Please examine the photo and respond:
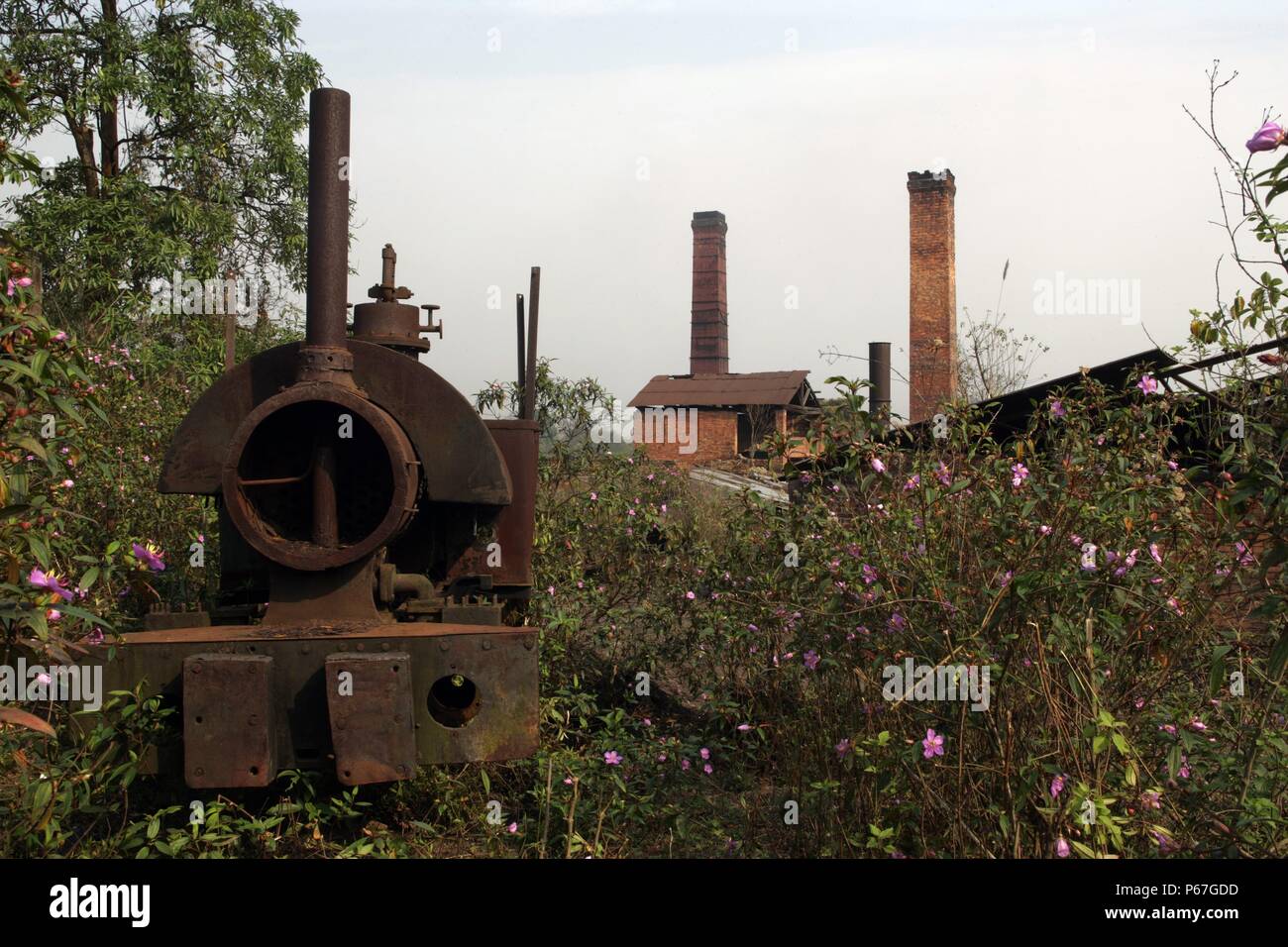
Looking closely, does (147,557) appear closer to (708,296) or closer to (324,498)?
(324,498)

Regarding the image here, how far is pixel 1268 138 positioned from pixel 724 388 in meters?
26.8

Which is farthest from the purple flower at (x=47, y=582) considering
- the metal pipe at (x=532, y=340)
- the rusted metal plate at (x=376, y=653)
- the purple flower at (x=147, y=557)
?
the metal pipe at (x=532, y=340)

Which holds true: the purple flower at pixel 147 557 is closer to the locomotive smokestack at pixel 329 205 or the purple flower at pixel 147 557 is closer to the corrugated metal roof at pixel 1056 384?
the locomotive smokestack at pixel 329 205

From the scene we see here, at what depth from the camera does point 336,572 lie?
4.60 metres

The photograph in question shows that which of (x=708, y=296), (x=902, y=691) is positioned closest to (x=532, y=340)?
(x=902, y=691)

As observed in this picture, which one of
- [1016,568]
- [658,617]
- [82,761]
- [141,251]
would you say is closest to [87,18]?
[141,251]

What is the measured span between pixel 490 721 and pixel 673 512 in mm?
3974

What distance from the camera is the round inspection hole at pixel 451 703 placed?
4.34 meters

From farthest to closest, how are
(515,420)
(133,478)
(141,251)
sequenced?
1. (141,251)
2. (133,478)
3. (515,420)

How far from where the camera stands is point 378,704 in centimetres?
411

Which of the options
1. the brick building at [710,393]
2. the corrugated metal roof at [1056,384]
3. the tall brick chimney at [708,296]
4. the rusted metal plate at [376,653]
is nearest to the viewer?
the rusted metal plate at [376,653]

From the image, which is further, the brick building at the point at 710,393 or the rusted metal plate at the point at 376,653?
the brick building at the point at 710,393

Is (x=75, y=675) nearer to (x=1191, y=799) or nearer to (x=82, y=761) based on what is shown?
(x=82, y=761)

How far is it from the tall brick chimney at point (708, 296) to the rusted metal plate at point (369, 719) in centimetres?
2720
